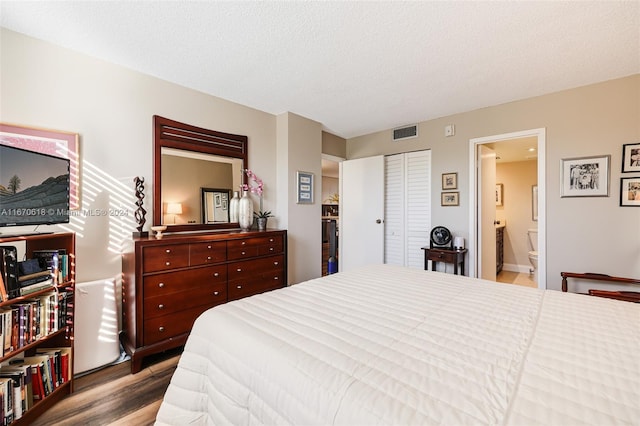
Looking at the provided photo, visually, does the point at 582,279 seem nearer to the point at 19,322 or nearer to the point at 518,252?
the point at 518,252

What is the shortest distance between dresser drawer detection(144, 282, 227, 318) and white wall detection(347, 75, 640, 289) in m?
3.54

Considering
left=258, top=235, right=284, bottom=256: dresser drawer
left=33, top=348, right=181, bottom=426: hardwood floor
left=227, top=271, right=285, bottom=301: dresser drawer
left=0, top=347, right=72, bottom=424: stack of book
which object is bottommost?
left=33, top=348, right=181, bottom=426: hardwood floor

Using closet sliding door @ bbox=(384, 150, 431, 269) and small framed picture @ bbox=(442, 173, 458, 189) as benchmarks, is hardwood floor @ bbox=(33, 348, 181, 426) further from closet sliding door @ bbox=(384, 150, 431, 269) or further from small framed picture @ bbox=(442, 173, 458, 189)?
small framed picture @ bbox=(442, 173, 458, 189)

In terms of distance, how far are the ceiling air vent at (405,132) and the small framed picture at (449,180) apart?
0.78 metres

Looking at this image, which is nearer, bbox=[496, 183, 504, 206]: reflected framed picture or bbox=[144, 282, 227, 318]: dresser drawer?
bbox=[144, 282, 227, 318]: dresser drawer

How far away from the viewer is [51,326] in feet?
5.53

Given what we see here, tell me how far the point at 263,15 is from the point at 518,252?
6.06 metres

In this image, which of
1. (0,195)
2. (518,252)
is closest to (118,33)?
(0,195)

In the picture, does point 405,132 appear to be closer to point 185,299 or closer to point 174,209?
point 174,209

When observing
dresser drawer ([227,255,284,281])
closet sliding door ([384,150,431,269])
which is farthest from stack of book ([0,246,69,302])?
closet sliding door ([384,150,431,269])

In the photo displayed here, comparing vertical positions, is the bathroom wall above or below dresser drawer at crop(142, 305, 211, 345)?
above

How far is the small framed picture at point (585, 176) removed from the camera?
2715 millimetres

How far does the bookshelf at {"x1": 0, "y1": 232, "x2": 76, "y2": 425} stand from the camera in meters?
1.53

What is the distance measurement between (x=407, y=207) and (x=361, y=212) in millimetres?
765
